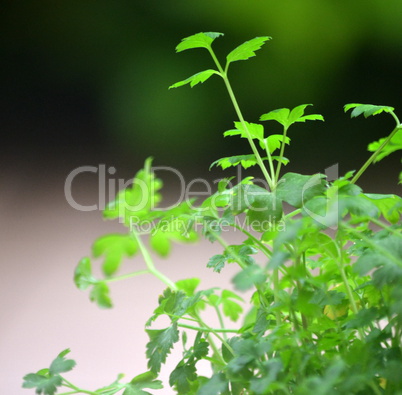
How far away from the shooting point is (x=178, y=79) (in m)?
2.27

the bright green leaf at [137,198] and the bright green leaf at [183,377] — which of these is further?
the bright green leaf at [183,377]

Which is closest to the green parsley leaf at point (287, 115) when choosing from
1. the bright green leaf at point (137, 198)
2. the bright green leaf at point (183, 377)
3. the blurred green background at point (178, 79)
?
the bright green leaf at point (137, 198)

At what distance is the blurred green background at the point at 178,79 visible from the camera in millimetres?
2275

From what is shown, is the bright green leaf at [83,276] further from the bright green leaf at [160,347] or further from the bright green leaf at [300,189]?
the bright green leaf at [300,189]

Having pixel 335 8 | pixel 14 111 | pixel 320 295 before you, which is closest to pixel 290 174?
pixel 320 295

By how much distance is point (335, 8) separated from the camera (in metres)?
2.23

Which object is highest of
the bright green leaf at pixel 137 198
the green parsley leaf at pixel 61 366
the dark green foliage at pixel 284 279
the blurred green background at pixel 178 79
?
the blurred green background at pixel 178 79

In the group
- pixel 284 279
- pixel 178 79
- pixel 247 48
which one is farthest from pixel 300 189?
pixel 178 79

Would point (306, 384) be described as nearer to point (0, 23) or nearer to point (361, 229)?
point (361, 229)

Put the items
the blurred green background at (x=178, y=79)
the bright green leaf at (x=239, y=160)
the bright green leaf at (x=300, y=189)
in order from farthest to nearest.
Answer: the blurred green background at (x=178, y=79), the bright green leaf at (x=239, y=160), the bright green leaf at (x=300, y=189)

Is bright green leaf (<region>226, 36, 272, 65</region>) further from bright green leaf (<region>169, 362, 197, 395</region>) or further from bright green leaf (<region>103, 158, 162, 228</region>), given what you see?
bright green leaf (<region>169, 362, 197, 395</region>)

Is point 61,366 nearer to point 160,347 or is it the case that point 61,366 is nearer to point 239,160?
point 160,347

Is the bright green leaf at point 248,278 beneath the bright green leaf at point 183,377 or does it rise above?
above

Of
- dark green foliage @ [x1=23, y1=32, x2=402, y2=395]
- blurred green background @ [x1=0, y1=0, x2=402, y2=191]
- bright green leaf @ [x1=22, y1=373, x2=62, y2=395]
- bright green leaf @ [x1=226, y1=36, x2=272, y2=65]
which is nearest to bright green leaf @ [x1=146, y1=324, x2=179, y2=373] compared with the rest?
dark green foliage @ [x1=23, y1=32, x2=402, y2=395]
